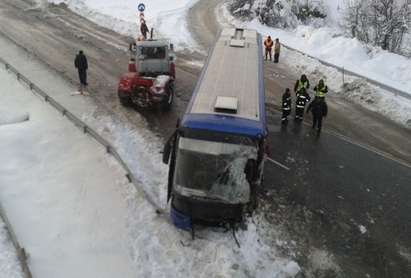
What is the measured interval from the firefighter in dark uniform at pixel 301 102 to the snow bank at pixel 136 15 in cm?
1151

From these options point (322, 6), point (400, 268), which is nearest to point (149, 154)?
point (400, 268)

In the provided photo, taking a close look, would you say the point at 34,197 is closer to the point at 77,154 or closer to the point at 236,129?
the point at 77,154

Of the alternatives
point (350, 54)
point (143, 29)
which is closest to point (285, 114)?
point (350, 54)

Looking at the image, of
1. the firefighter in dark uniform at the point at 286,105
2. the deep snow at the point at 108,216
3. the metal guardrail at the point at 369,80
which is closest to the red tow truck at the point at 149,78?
the deep snow at the point at 108,216

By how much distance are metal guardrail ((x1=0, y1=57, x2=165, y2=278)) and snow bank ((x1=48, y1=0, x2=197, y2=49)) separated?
990 centimetres

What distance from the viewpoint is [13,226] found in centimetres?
1067

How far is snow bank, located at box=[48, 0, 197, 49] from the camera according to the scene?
28312 millimetres

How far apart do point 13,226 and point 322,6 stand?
29.6 m

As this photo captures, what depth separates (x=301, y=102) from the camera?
632 inches

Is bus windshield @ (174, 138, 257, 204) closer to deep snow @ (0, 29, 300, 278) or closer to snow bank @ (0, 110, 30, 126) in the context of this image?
deep snow @ (0, 29, 300, 278)

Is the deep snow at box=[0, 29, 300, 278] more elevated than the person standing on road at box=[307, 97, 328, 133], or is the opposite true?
the person standing on road at box=[307, 97, 328, 133]

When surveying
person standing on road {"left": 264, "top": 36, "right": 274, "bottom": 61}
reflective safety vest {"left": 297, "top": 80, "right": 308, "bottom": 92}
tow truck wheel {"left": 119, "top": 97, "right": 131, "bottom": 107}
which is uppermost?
person standing on road {"left": 264, "top": 36, "right": 274, "bottom": 61}

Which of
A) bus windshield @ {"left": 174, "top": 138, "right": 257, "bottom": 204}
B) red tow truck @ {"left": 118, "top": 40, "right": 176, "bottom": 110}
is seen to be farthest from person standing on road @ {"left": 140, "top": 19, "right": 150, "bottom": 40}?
bus windshield @ {"left": 174, "top": 138, "right": 257, "bottom": 204}

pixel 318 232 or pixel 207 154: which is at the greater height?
pixel 207 154
